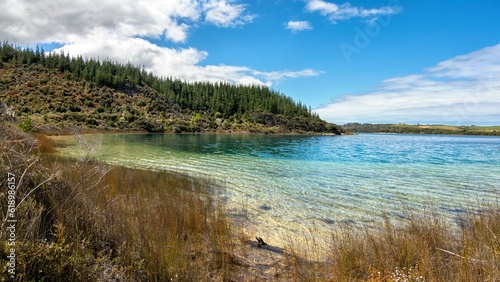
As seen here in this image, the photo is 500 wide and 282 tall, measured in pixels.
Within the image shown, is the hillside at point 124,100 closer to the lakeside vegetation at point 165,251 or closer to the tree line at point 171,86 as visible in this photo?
the tree line at point 171,86

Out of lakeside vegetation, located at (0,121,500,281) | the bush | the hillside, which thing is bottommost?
lakeside vegetation, located at (0,121,500,281)

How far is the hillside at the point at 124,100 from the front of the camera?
70062 mm

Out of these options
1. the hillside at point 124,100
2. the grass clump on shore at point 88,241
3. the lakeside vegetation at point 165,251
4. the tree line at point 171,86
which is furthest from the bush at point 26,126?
the tree line at point 171,86

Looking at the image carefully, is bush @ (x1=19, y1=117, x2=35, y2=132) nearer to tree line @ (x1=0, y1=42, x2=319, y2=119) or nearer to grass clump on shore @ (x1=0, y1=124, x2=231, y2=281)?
grass clump on shore @ (x1=0, y1=124, x2=231, y2=281)

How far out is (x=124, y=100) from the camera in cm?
9694

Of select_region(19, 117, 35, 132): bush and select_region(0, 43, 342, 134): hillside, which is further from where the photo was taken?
select_region(0, 43, 342, 134): hillside

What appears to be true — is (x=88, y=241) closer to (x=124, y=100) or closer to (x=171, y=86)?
(x=124, y=100)

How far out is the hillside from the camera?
2758 inches

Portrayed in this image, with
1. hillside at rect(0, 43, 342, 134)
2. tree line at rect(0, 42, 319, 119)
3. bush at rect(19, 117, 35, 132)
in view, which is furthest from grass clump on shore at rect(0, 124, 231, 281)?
tree line at rect(0, 42, 319, 119)

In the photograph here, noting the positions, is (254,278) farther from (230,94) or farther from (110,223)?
(230,94)

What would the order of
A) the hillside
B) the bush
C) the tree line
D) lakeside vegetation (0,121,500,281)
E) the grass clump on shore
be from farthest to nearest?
the tree line
the hillside
the bush
lakeside vegetation (0,121,500,281)
the grass clump on shore

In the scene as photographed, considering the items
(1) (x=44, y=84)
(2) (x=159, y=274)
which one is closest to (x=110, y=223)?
(2) (x=159, y=274)

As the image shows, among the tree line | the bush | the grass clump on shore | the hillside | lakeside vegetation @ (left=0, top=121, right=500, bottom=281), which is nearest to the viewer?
the grass clump on shore

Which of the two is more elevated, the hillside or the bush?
the hillside
